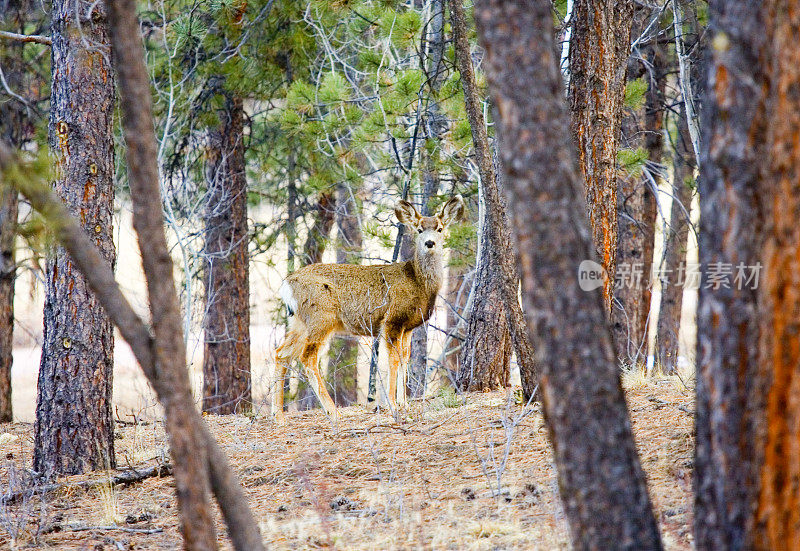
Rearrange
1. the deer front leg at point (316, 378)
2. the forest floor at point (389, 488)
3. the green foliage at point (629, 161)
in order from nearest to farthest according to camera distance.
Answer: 1. the forest floor at point (389, 488)
2. the deer front leg at point (316, 378)
3. the green foliage at point (629, 161)

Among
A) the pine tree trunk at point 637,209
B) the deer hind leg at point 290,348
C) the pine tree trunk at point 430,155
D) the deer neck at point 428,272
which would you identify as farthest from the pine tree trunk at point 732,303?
the pine tree trunk at point 637,209

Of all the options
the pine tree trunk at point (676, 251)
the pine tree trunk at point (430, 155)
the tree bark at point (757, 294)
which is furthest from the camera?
the pine tree trunk at point (676, 251)

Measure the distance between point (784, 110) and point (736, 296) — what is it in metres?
0.67

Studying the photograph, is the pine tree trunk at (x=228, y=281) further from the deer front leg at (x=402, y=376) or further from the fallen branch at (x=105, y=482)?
the fallen branch at (x=105, y=482)

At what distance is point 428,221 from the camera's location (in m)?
10.0

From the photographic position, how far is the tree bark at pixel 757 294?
117 inches

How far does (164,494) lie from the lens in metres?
6.73

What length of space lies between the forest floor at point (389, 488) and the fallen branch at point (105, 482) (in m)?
0.03

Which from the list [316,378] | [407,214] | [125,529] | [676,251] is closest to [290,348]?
[316,378]

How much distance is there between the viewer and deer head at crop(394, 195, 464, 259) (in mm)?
9914

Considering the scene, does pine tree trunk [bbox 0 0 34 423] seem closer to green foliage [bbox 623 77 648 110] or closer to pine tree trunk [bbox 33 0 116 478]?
pine tree trunk [bbox 33 0 116 478]

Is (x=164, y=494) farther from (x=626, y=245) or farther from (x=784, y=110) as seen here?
(x=626, y=245)

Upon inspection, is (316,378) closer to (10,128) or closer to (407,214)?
(407,214)

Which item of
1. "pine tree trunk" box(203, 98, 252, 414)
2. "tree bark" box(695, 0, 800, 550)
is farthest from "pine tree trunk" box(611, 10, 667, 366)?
"tree bark" box(695, 0, 800, 550)
